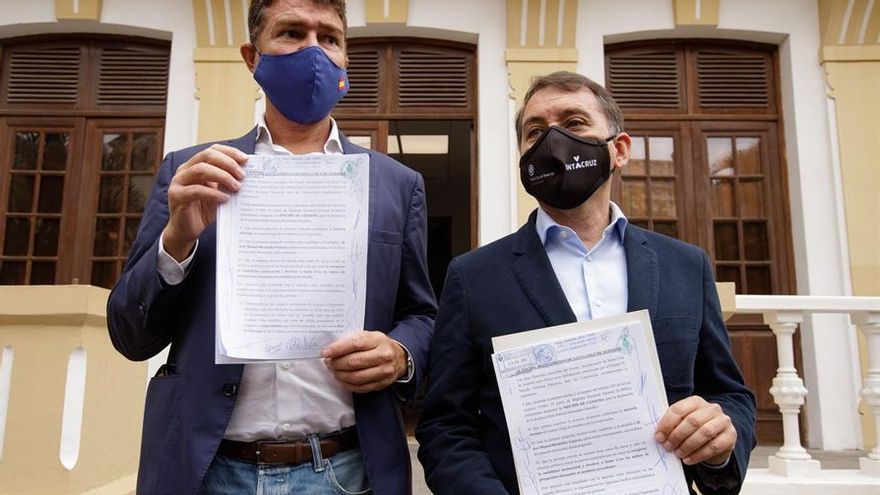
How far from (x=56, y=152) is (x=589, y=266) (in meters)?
5.58

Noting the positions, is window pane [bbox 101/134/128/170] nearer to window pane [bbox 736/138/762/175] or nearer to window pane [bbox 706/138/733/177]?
window pane [bbox 706/138/733/177]

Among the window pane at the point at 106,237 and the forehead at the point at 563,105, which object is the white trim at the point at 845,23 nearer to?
the forehead at the point at 563,105

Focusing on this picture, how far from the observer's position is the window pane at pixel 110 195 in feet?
18.1

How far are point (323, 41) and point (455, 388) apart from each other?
80 cm

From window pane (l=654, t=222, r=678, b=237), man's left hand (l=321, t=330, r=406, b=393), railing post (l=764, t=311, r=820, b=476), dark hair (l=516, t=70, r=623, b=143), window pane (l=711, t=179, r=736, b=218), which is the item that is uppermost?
window pane (l=711, t=179, r=736, b=218)

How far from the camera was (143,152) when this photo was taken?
559cm

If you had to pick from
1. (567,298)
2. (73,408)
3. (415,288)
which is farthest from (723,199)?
(73,408)

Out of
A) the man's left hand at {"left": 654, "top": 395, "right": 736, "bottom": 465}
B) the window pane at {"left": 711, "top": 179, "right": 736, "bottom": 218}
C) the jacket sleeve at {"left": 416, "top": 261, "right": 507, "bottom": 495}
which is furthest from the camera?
the window pane at {"left": 711, "top": 179, "right": 736, "bottom": 218}

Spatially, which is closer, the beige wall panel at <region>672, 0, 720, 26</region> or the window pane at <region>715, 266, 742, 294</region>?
the window pane at <region>715, 266, 742, 294</region>

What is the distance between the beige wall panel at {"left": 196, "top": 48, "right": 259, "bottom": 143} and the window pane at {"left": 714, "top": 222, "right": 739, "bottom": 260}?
3.97 metres

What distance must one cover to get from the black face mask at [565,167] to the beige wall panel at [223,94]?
4265 millimetres

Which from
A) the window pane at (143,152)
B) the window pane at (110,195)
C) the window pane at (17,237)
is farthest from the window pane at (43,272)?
the window pane at (143,152)

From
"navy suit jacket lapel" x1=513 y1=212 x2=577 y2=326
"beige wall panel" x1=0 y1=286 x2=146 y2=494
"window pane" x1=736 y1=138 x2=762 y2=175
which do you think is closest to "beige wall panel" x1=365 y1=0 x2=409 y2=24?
"window pane" x1=736 y1=138 x2=762 y2=175

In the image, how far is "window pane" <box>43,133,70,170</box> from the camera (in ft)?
18.3
